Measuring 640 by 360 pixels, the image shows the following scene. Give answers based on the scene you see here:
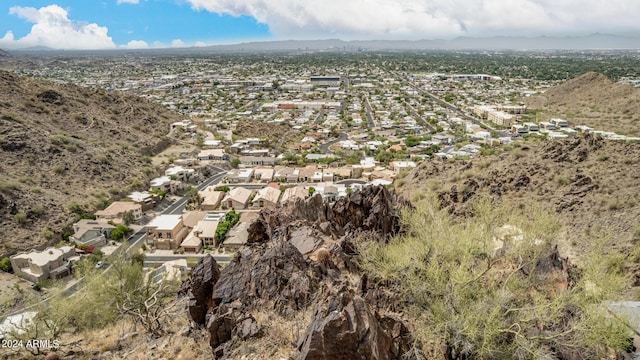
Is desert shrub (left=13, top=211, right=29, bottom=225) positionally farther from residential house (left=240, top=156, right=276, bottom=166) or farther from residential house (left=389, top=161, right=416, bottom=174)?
residential house (left=389, top=161, right=416, bottom=174)

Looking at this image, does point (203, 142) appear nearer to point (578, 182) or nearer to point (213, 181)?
point (213, 181)

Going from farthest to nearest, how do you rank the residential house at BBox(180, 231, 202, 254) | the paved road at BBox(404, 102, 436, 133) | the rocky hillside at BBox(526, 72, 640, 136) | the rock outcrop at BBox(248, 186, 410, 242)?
the paved road at BBox(404, 102, 436, 133) → the rocky hillside at BBox(526, 72, 640, 136) → the residential house at BBox(180, 231, 202, 254) → the rock outcrop at BBox(248, 186, 410, 242)

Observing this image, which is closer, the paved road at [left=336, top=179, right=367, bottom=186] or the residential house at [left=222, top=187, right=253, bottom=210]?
the residential house at [left=222, top=187, right=253, bottom=210]

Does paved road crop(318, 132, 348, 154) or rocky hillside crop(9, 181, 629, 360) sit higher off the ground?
rocky hillside crop(9, 181, 629, 360)

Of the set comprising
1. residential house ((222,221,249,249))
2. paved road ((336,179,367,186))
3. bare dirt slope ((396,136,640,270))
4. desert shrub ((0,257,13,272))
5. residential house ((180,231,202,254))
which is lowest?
residential house ((180,231,202,254))

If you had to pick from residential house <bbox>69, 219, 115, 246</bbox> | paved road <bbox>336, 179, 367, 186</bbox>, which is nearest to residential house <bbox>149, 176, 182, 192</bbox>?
residential house <bbox>69, 219, 115, 246</bbox>

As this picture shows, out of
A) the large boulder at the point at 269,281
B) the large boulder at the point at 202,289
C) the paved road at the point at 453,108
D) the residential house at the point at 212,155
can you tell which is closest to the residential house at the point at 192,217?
the residential house at the point at 212,155
